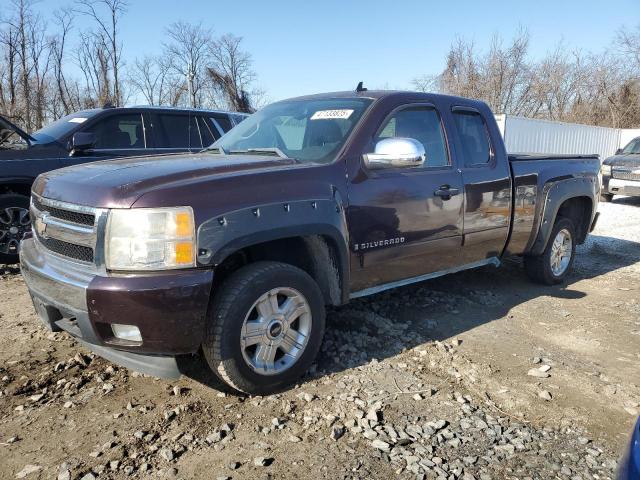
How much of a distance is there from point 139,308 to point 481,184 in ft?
9.92

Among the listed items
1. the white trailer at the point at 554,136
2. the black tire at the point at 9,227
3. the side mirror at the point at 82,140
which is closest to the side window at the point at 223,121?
the side mirror at the point at 82,140

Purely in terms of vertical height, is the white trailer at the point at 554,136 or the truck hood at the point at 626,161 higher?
the white trailer at the point at 554,136

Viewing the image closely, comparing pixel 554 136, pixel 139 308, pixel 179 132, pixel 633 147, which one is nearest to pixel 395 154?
pixel 139 308

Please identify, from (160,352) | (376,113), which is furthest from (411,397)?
(376,113)

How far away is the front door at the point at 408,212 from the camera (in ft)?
11.5

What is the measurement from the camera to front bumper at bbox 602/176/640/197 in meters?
12.5

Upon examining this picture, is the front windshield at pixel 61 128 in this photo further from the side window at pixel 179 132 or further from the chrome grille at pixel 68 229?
the chrome grille at pixel 68 229

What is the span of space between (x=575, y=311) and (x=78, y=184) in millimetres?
4444

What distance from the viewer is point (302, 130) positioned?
389cm

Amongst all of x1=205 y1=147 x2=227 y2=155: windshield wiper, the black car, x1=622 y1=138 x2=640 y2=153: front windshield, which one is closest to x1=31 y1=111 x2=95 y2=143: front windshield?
the black car

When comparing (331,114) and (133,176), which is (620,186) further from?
(133,176)

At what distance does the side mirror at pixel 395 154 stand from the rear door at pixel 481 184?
0.97m

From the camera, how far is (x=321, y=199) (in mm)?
3205

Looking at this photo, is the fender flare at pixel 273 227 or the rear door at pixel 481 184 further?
the rear door at pixel 481 184
